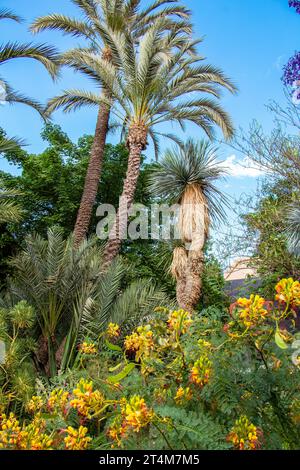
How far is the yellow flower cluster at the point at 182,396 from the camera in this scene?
199 cm

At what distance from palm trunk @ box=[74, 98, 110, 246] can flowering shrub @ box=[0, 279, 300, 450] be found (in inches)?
466

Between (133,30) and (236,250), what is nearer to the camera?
(236,250)

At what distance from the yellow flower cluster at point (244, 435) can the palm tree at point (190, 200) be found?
11.2 metres

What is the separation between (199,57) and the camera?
1423 centimetres

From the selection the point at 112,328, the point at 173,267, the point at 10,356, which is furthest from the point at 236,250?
the point at 112,328

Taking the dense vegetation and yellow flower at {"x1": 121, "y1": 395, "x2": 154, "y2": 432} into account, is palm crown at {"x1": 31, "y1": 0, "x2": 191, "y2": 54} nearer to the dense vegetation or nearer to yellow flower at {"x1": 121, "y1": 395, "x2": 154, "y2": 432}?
the dense vegetation

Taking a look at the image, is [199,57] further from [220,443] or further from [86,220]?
[220,443]

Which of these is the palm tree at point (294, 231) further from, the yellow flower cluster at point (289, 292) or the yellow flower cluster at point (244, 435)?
the yellow flower cluster at point (244, 435)

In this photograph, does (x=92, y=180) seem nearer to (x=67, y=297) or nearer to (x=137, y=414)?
(x=67, y=297)

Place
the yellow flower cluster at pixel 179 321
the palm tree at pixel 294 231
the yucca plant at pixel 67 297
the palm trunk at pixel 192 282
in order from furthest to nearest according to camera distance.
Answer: the palm trunk at pixel 192 282 < the palm tree at pixel 294 231 < the yucca plant at pixel 67 297 < the yellow flower cluster at pixel 179 321

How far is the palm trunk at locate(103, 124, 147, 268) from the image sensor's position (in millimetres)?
12742

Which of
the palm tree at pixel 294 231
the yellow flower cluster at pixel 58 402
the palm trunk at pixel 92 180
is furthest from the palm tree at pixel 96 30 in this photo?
the yellow flower cluster at pixel 58 402

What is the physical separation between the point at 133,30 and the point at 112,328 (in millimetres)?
16724

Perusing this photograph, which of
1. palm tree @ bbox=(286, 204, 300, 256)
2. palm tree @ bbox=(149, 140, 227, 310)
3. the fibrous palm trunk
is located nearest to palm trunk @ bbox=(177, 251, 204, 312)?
palm tree @ bbox=(149, 140, 227, 310)
